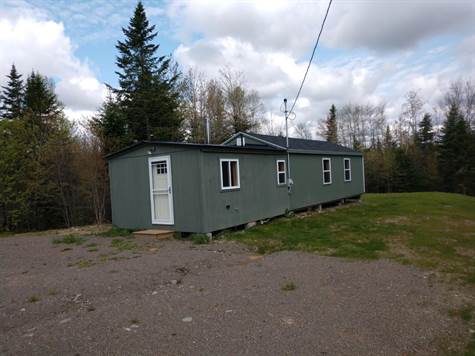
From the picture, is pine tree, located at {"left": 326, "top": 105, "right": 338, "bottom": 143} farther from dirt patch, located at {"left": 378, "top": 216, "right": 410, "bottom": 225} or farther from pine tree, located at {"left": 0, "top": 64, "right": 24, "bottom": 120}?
pine tree, located at {"left": 0, "top": 64, "right": 24, "bottom": 120}

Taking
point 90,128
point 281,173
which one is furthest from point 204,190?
point 90,128

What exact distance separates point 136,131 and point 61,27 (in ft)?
25.2

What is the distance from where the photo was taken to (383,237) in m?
8.55

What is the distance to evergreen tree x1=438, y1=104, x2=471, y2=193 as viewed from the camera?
30.0m

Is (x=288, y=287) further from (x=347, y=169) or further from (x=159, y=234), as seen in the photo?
(x=347, y=169)

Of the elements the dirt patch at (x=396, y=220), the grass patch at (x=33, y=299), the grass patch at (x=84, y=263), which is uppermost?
the grass patch at (x=33, y=299)

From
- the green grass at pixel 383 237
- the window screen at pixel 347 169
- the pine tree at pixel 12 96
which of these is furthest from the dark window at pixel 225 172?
the pine tree at pixel 12 96

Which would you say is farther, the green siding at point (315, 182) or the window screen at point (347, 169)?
the window screen at point (347, 169)

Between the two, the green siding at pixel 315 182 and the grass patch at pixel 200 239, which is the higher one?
the green siding at pixel 315 182

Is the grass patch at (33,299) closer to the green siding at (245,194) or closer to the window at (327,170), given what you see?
the green siding at (245,194)

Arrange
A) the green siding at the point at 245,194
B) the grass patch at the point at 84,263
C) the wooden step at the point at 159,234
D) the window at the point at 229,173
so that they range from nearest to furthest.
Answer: the grass patch at the point at 84,263 < the green siding at the point at 245,194 < the wooden step at the point at 159,234 < the window at the point at 229,173

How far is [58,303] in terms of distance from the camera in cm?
430

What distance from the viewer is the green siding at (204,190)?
28.6ft

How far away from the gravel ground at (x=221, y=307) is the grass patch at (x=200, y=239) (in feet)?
4.92
